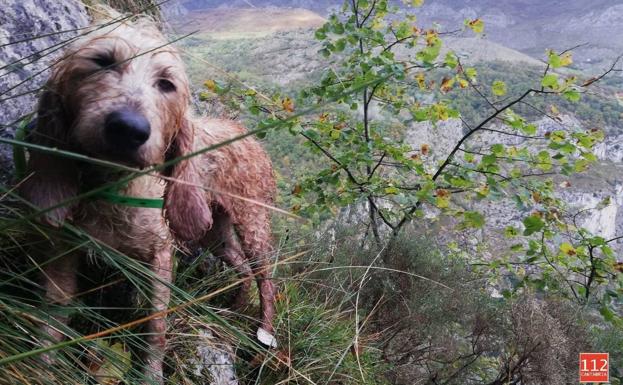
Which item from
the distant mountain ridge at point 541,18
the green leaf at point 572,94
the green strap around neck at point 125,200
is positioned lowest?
the green strap around neck at point 125,200

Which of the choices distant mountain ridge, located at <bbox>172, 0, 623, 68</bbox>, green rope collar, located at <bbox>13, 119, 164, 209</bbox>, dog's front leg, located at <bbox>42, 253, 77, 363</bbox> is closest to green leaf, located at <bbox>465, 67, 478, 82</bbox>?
green rope collar, located at <bbox>13, 119, 164, 209</bbox>

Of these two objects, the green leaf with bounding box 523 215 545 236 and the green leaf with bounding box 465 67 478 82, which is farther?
the green leaf with bounding box 465 67 478 82

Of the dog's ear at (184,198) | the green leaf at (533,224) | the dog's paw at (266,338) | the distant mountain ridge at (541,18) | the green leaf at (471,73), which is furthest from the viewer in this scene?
the distant mountain ridge at (541,18)

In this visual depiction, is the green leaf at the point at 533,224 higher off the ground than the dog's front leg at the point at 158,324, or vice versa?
the dog's front leg at the point at 158,324

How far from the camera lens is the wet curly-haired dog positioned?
1683mm

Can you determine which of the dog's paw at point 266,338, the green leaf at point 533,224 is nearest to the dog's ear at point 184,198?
the dog's paw at point 266,338

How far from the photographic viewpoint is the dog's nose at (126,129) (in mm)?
1636

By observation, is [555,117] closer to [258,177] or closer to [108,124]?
[258,177]

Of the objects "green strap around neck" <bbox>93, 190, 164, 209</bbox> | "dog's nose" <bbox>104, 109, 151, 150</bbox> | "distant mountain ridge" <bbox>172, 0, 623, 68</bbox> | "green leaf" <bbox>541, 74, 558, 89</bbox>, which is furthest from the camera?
"distant mountain ridge" <bbox>172, 0, 623, 68</bbox>

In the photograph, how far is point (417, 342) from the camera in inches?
147

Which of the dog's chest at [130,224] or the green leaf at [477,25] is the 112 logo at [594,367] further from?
the dog's chest at [130,224]

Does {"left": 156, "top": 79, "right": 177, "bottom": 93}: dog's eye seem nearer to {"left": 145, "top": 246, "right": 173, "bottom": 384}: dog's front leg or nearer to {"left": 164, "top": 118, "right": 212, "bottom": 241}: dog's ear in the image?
{"left": 164, "top": 118, "right": 212, "bottom": 241}: dog's ear

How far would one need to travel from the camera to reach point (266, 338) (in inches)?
109

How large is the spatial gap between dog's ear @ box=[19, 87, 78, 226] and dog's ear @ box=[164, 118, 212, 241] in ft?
1.45
